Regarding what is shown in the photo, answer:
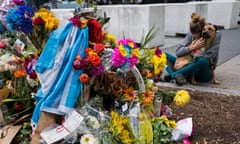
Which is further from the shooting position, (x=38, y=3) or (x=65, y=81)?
(x=38, y=3)

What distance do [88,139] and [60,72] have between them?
0.54m

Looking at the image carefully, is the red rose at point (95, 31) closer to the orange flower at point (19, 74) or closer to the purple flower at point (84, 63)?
the purple flower at point (84, 63)

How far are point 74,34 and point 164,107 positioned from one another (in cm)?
124

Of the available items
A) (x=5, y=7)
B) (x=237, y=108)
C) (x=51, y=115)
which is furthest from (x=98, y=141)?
(x=237, y=108)

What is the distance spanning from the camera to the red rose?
2156 millimetres

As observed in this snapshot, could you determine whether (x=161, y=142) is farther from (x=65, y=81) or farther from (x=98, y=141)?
(x=65, y=81)

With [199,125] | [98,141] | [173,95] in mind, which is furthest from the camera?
[199,125]

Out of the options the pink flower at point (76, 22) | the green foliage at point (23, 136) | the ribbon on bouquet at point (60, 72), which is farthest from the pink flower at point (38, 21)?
the green foliage at point (23, 136)

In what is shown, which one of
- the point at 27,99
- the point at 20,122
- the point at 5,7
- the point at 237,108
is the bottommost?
the point at 237,108

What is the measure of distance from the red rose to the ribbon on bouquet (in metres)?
0.09

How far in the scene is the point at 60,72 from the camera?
2.13m

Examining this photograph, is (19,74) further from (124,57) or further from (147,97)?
(147,97)

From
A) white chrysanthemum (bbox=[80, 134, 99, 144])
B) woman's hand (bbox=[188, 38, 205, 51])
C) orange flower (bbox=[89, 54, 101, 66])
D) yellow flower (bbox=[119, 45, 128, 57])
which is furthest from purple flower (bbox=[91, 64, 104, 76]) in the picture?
woman's hand (bbox=[188, 38, 205, 51])

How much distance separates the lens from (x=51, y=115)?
211 centimetres
